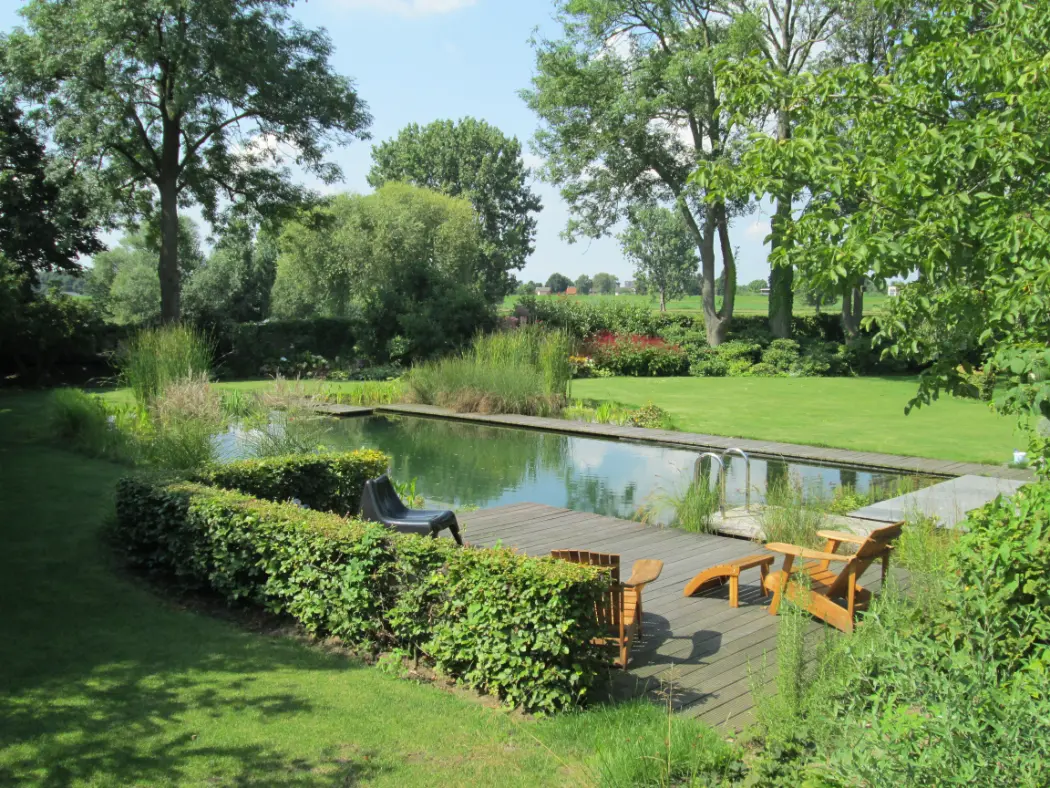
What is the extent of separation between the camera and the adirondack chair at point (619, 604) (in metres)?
4.60

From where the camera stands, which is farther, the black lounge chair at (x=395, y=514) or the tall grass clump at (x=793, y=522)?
the tall grass clump at (x=793, y=522)

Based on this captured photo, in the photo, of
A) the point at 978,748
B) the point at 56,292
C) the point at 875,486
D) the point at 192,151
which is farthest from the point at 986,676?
the point at 192,151

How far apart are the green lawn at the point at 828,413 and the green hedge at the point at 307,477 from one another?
765 centimetres

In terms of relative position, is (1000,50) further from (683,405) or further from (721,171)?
(683,405)

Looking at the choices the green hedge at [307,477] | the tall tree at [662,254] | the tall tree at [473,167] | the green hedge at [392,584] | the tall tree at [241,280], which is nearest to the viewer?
the green hedge at [392,584]

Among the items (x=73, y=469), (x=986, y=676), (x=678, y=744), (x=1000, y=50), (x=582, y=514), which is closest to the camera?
(x=986, y=676)

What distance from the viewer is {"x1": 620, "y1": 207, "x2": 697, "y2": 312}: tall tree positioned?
262 ft

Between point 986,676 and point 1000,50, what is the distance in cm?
311

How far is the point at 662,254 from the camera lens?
273ft

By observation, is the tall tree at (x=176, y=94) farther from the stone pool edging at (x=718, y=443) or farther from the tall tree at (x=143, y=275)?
the tall tree at (x=143, y=275)

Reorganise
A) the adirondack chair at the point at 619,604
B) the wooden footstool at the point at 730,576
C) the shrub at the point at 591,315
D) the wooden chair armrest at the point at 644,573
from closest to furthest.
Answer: the adirondack chair at the point at 619,604 < the wooden chair armrest at the point at 644,573 < the wooden footstool at the point at 730,576 < the shrub at the point at 591,315

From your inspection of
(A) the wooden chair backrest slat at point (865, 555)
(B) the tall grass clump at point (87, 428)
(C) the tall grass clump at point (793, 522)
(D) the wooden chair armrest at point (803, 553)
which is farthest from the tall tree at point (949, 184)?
(B) the tall grass clump at point (87, 428)

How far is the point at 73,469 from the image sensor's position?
1019cm

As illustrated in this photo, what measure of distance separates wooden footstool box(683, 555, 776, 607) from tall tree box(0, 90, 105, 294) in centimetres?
2235
